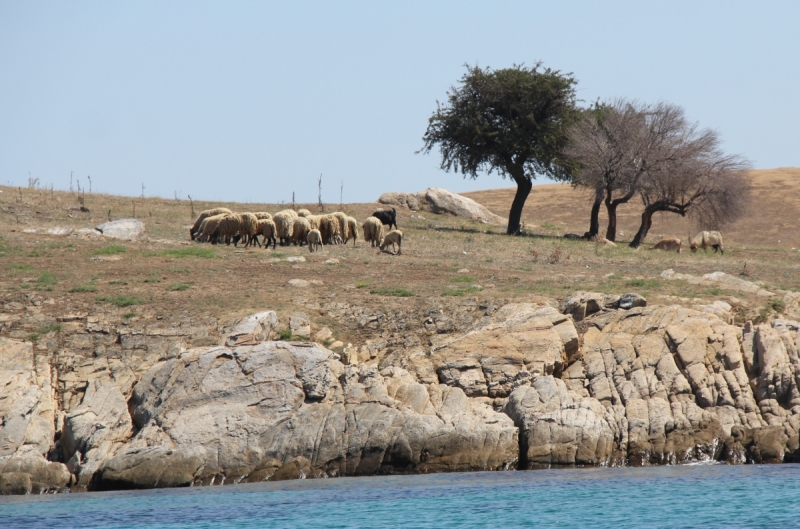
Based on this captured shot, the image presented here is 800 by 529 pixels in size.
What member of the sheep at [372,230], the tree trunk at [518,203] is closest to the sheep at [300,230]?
the sheep at [372,230]

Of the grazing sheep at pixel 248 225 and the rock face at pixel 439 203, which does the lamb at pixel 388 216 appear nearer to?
the rock face at pixel 439 203

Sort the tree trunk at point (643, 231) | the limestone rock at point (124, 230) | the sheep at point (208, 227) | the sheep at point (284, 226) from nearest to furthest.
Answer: the limestone rock at point (124, 230) < the sheep at point (208, 227) < the sheep at point (284, 226) < the tree trunk at point (643, 231)

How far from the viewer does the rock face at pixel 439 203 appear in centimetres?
4931

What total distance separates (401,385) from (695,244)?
2654cm

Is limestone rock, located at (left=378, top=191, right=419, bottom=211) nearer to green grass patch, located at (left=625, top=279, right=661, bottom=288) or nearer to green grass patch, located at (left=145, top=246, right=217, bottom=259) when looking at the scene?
green grass patch, located at (left=145, top=246, right=217, bottom=259)

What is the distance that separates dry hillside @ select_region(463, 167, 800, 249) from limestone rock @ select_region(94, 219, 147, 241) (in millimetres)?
22900

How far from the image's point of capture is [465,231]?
4162 centimetres

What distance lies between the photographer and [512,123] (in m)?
44.5

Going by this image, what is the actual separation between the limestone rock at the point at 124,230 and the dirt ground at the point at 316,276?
0.71m

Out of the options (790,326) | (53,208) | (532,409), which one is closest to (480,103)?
(53,208)

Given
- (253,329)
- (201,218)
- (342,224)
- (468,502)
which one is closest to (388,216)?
(342,224)

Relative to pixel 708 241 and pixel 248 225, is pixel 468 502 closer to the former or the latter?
pixel 248 225

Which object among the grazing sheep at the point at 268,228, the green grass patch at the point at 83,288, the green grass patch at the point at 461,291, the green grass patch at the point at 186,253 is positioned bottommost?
the green grass patch at the point at 83,288

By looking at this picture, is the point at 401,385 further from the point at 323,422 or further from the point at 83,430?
the point at 83,430
